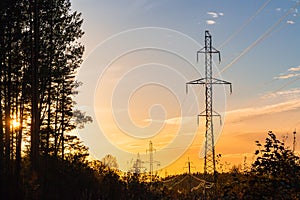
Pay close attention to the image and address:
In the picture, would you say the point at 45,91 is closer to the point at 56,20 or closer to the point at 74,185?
the point at 56,20

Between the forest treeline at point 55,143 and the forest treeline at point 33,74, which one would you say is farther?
the forest treeline at point 33,74

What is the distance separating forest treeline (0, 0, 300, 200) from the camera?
16.3 metres

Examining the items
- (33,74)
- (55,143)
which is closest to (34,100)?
(33,74)

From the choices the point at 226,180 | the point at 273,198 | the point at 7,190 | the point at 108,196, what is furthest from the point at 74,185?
the point at 273,198

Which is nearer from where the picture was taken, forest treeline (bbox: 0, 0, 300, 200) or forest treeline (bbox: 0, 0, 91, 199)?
forest treeline (bbox: 0, 0, 300, 200)

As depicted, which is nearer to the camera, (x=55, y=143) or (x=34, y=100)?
(x=34, y=100)

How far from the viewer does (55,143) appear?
45.0m

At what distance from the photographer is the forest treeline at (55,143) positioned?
16281 millimetres

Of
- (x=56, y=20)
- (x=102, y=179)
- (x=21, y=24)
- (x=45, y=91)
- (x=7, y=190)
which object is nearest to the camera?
(x=7, y=190)

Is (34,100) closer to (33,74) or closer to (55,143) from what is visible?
(33,74)

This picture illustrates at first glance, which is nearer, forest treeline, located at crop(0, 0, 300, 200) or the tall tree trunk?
forest treeline, located at crop(0, 0, 300, 200)

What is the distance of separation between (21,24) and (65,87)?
430 inches

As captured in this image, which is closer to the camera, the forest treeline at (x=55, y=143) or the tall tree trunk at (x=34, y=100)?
the forest treeline at (x=55, y=143)

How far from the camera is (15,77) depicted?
37.3 metres
